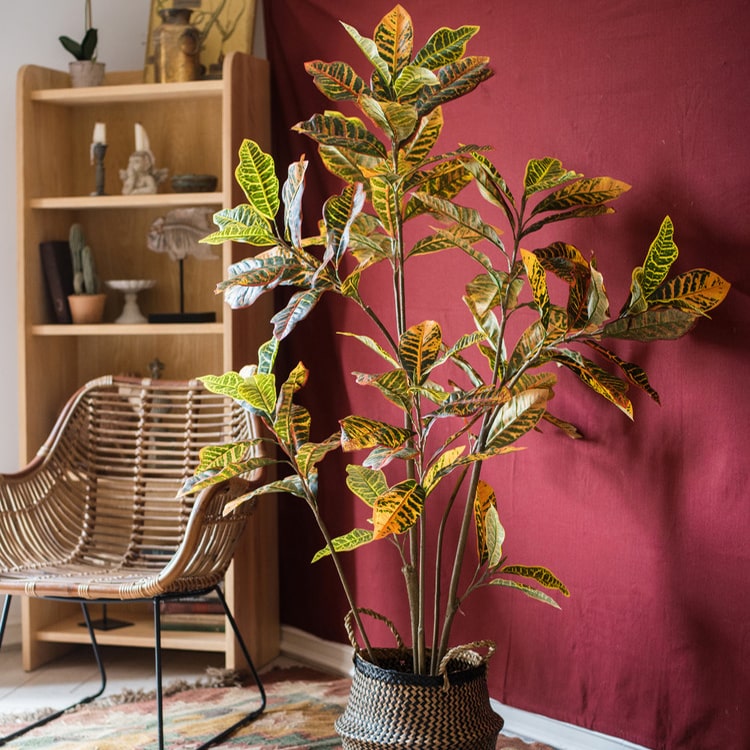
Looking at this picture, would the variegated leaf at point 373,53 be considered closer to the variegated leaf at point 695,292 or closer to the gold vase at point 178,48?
the variegated leaf at point 695,292

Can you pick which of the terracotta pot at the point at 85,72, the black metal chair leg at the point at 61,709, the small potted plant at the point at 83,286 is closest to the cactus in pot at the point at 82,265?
the small potted plant at the point at 83,286

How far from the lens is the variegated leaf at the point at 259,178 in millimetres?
1995

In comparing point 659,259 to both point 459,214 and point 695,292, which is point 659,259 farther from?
point 459,214

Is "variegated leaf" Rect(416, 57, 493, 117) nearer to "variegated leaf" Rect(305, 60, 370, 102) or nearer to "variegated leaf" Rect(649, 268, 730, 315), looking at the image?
"variegated leaf" Rect(305, 60, 370, 102)

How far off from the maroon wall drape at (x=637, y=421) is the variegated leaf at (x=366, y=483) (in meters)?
0.46

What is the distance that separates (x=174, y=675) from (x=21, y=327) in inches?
42.3

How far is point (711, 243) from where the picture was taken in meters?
2.03

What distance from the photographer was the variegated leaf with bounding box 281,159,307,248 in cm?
193

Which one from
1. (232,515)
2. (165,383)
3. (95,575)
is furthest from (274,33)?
(95,575)

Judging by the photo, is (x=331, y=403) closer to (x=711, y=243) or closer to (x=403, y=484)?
(x=403, y=484)

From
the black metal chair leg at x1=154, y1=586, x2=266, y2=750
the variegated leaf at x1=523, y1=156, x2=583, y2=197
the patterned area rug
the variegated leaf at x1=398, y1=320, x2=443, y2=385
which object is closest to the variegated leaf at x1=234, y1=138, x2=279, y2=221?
the variegated leaf at x1=398, y1=320, x2=443, y2=385

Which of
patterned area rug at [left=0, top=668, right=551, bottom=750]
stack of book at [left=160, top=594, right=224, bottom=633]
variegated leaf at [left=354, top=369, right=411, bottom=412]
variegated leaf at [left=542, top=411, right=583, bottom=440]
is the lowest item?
patterned area rug at [left=0, top=668, right=551, bottom=750]

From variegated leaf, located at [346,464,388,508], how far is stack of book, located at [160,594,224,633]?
1.03 meters

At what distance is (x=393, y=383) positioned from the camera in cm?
195
